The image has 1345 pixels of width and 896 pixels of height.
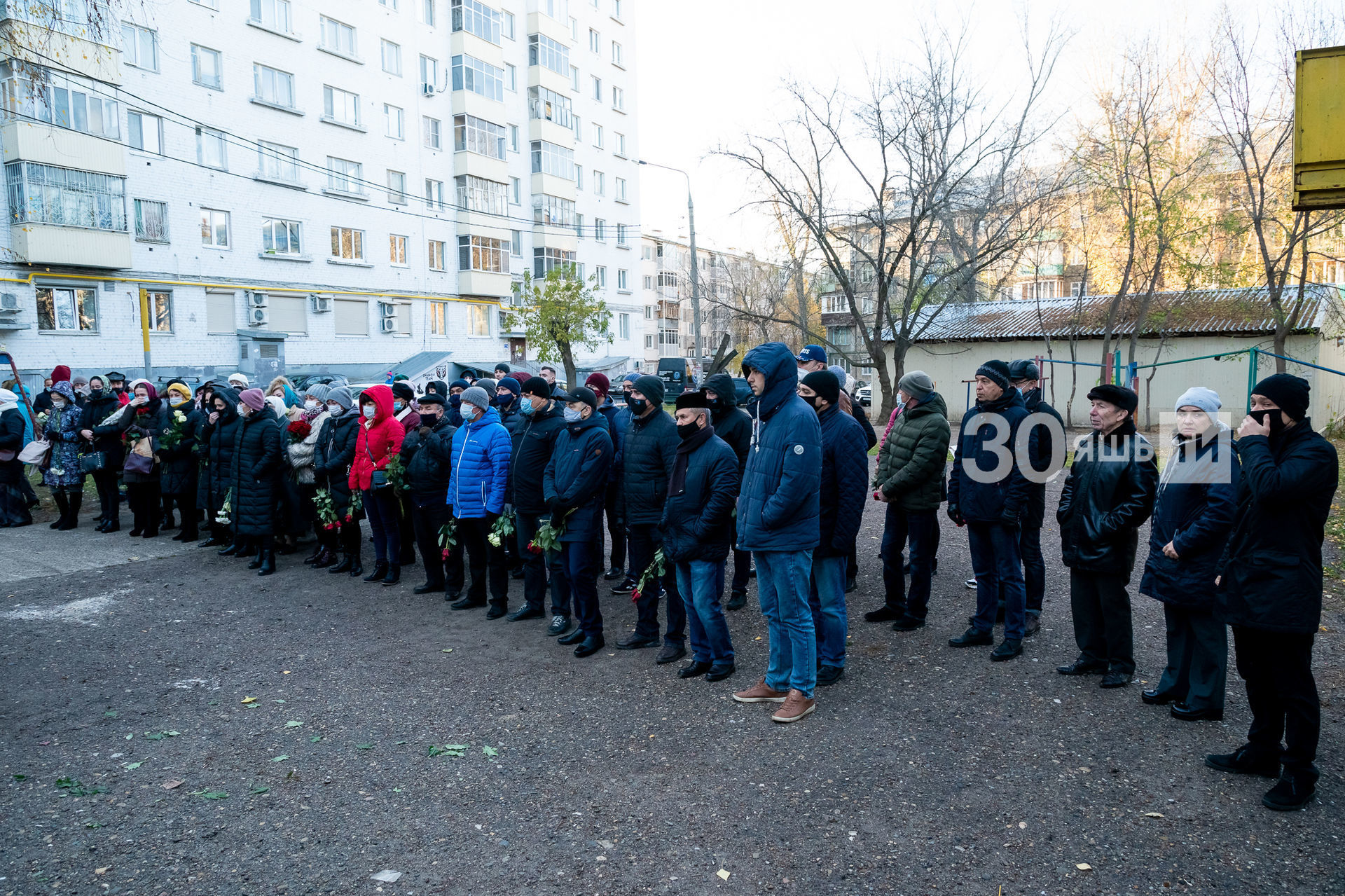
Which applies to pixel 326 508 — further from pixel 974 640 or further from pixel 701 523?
pixel 974 640

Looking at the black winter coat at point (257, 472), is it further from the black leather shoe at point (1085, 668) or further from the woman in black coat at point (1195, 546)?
the woman in black coat at point (1195, 546)

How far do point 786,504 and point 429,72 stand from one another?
136 ft

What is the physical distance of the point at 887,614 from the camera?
22.8 feet

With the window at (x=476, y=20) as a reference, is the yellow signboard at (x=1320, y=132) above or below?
below

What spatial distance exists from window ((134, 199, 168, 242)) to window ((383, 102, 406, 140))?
11415 mm

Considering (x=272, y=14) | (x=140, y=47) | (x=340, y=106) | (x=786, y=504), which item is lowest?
(x=786, y=504)

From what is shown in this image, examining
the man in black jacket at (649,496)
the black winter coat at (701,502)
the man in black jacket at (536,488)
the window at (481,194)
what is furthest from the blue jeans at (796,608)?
the window at (481,194)

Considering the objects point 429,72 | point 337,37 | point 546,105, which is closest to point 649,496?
point 337,37

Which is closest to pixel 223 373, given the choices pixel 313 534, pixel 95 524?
pixel 95 524

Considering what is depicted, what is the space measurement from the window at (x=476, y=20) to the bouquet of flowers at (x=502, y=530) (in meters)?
40.2

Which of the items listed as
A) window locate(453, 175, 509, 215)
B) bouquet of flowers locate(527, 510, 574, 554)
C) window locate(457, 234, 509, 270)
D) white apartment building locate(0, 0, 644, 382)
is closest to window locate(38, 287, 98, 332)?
white apartment building locate(0, 0, 644, 382)

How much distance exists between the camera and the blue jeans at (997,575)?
5930 millimetres

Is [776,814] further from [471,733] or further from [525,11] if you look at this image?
[525,11]

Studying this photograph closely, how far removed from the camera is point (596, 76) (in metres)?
52.2
